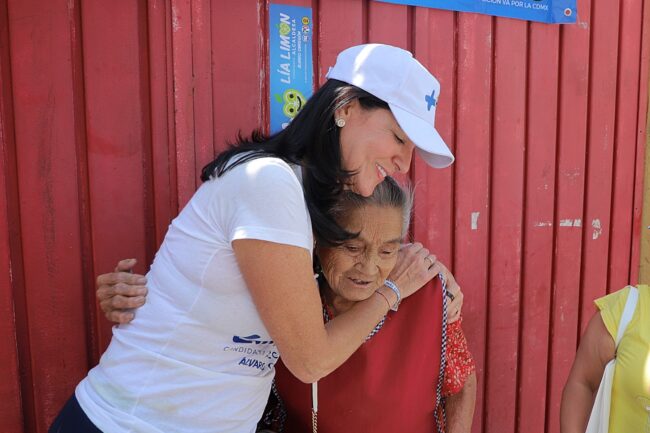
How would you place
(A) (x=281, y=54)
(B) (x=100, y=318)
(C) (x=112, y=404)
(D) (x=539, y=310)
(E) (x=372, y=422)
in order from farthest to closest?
(D) (x=539, y=310) < (A) (x=281, y=54) < (B) (x=100, y=318) < (E) (x=372, y=422) < (C) (x=112, y=404)

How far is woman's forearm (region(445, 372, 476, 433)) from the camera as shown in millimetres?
2082

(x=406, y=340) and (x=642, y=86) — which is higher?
(x=642, y=86)

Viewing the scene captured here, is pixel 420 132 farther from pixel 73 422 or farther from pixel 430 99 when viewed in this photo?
pixel 73 422

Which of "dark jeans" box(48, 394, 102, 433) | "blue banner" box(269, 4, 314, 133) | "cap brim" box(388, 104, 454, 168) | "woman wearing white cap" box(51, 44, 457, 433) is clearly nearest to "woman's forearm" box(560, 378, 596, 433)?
"woman wearing white cap" box(51, 44, 457, 433)

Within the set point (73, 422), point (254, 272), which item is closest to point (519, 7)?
point (254, 272)

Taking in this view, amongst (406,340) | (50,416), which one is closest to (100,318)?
(50,416)

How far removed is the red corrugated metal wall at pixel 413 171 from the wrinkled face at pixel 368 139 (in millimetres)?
818

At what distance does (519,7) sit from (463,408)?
1.78 metres

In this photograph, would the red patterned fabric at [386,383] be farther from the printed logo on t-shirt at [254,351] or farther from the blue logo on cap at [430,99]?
the blue logo on cap at [430,99]

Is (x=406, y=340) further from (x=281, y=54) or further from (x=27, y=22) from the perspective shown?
(x=27, y=22)

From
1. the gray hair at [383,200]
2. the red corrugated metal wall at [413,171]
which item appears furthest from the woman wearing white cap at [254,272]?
the red corrugated metal wall at [413,171]

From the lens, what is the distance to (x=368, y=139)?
1.50 metres

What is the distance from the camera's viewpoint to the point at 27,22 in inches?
76.4

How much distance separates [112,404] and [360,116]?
0.93m
